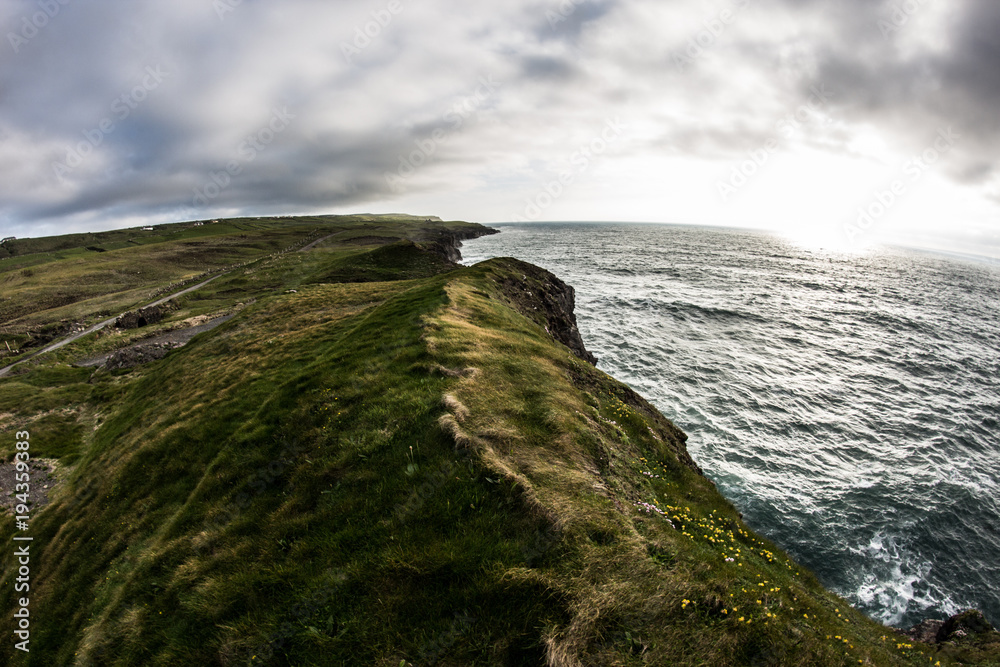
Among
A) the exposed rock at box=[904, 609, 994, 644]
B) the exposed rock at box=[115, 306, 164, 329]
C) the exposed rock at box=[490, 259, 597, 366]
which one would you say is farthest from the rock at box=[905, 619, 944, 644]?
the exposed rock at box=[115, 306, 164, 329]

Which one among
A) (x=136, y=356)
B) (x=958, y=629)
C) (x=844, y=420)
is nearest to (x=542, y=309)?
(x=844, y=420)

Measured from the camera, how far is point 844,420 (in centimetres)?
3247

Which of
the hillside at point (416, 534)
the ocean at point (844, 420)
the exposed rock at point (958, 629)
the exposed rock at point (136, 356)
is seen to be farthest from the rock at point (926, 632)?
the exposed rock at point (136, 356)

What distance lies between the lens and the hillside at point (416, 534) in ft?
21.5

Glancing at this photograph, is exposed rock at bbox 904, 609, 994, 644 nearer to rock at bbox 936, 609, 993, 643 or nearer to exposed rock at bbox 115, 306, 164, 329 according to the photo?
rock at bbox 936, 609, 993, 643

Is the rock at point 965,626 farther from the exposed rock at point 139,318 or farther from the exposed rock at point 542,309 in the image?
the exposed rock at point 139,318

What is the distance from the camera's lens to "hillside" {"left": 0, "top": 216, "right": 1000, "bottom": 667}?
6.55 meters

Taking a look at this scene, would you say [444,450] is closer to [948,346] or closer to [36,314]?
[948,346]

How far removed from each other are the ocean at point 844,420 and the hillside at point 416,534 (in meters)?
10.4

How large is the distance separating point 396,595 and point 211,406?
1960 cm

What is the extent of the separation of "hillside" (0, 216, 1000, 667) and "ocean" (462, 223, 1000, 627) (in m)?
10.4

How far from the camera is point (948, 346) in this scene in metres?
53.8

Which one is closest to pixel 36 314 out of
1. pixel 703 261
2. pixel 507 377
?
pixel 507 377

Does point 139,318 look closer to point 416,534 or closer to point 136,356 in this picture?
point 136,356
